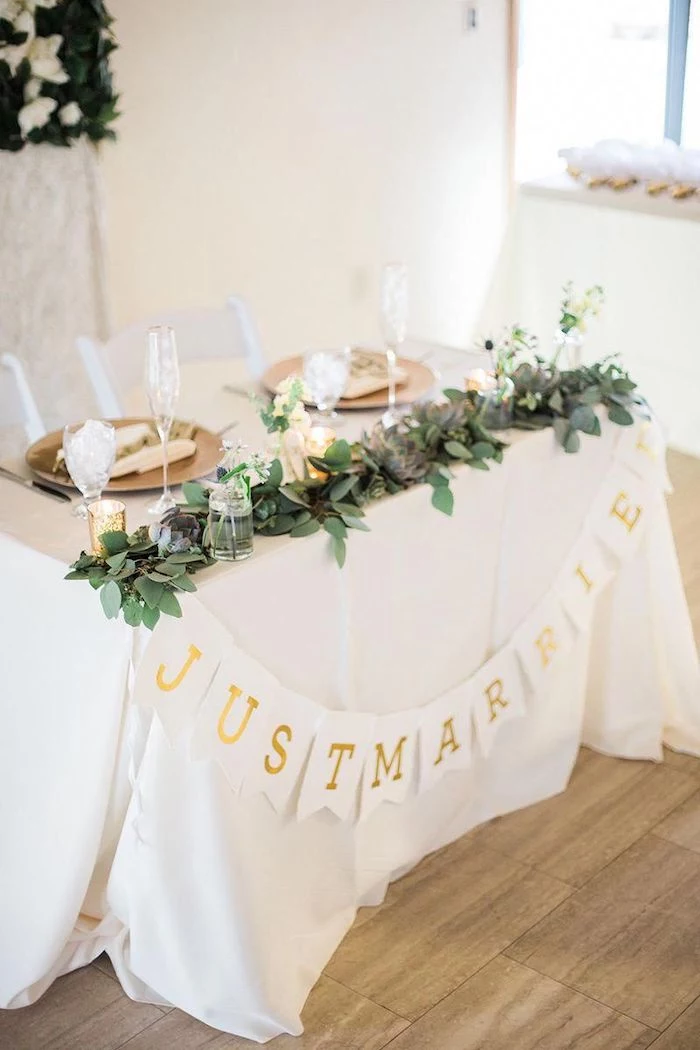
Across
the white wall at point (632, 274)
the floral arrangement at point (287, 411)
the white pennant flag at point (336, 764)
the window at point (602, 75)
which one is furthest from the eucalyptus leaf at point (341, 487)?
the window at point (602, 75)

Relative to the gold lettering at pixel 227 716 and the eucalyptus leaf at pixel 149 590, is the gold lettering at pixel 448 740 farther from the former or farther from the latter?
the eucalyptus leaf at pixel 149 590

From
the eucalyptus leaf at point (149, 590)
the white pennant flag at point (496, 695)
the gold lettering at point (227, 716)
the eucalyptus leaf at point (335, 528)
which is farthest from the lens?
the white pennant flag at point (496, 695)

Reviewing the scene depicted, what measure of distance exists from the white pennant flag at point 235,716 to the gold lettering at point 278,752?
0.02m

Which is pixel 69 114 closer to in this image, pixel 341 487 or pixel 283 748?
pixel 341 487

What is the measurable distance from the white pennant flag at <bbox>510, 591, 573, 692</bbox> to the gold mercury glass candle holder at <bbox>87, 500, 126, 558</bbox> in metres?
0.83

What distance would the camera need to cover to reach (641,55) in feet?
15.5

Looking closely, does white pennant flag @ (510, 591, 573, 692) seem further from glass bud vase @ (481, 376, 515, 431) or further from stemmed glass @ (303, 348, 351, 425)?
stemmed glass @ (303, 348, 351, 425)

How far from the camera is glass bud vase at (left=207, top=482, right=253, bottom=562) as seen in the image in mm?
1827

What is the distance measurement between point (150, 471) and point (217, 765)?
0.56 metres

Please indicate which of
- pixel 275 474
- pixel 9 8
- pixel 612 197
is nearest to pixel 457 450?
pixel 275 474

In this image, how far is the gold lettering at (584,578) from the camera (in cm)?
246

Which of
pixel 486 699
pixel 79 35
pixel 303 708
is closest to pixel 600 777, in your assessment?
pixel 486 699

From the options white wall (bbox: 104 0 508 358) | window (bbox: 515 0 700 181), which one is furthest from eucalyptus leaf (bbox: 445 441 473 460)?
window (bbox: 515 0 700 181)

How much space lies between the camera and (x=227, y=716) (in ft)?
6.06
